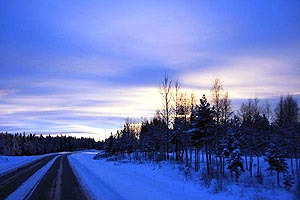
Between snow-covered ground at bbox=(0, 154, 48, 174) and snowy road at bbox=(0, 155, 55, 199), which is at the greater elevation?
snowy road at bbox=(0, 155, 55, 199)

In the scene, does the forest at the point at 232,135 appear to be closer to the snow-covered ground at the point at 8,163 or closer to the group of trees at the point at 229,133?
the group of trees at the point at 229,133

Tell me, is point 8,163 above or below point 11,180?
below

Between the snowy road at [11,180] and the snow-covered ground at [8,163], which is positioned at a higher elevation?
the snowy road at [11,180]

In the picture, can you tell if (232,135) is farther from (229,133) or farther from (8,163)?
(8,163)

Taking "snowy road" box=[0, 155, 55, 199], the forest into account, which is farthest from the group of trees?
"snowy road" box=[0, 155, 55, 199]

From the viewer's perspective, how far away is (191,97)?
5600cm

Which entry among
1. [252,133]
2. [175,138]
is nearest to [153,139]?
[175,138]

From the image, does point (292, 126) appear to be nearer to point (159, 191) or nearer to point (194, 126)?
point (194, 126)

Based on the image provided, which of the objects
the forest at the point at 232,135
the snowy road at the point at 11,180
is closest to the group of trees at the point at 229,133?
the forest at the point at 232,135

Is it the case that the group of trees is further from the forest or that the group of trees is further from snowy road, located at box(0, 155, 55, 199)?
snowy road, located at box(0, 155, 55, 199)

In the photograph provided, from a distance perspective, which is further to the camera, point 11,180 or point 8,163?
point 8,163

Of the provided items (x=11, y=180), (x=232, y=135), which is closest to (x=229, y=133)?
(x=232, y=135)

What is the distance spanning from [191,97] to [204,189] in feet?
137

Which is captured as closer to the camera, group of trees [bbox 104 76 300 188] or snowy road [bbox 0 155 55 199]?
snowy road [bbox 0 155 55 199]
